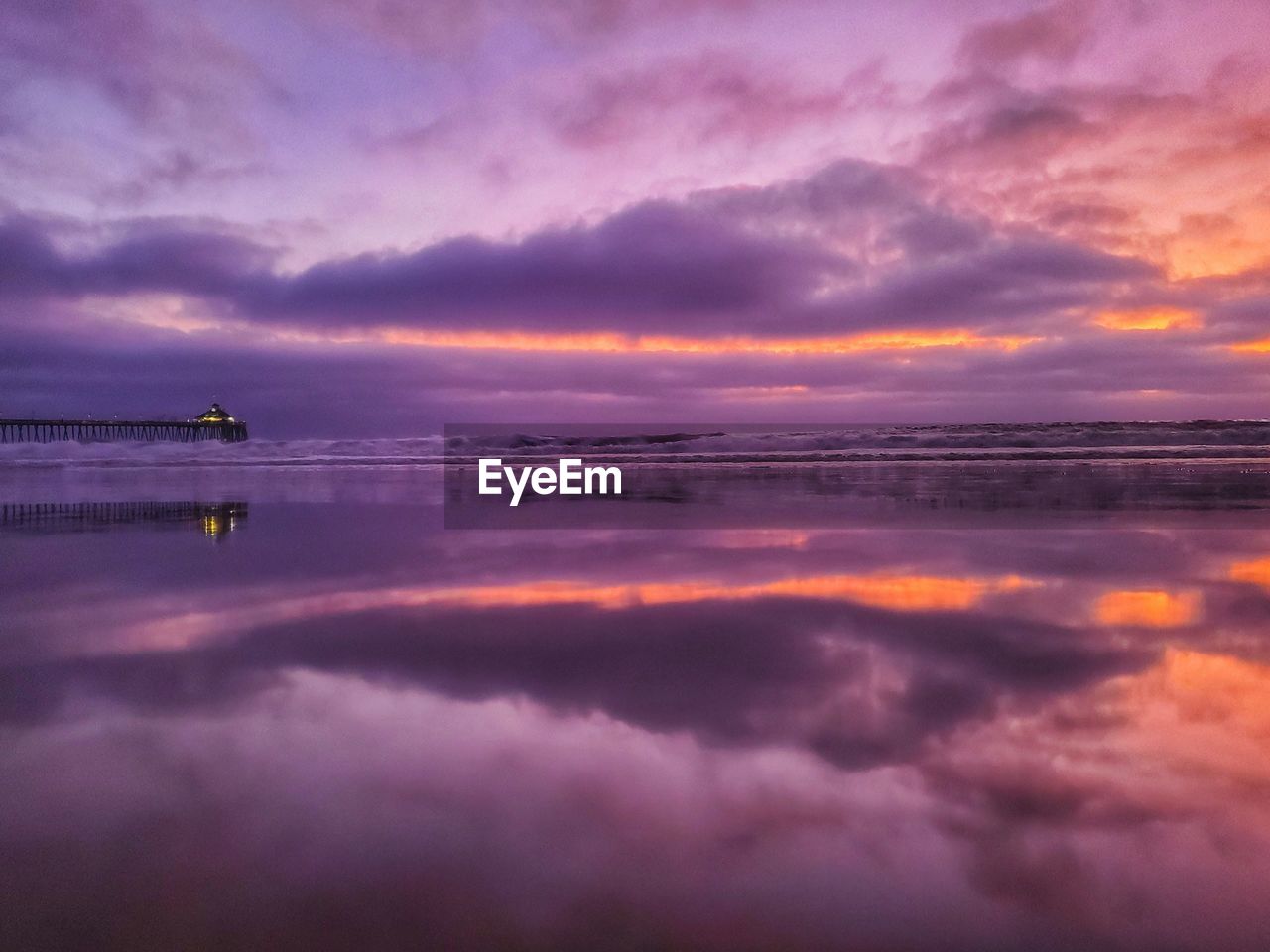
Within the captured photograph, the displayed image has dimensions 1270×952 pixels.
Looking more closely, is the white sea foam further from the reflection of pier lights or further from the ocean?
the ocean

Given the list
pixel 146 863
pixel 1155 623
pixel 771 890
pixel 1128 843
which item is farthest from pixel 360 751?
pixel 1155 623

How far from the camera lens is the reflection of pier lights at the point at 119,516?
8.54m

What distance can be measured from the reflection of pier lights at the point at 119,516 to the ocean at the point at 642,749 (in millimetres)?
2506

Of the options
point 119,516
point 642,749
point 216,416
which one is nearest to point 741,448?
point 119,516

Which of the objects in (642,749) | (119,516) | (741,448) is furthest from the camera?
(741,448)

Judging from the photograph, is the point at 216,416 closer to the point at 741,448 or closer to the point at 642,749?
the point at 741,448

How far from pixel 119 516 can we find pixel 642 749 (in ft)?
32.3

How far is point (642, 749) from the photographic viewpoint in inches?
97.8

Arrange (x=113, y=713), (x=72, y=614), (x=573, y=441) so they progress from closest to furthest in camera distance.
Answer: (x=113, y=713)
(x=72, y=614)
(x=573, y=441)

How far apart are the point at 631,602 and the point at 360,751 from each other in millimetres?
2276

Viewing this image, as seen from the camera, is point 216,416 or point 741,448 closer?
point 741,448

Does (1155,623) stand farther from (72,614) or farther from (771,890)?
(72,614)

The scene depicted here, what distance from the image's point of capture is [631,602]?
457 centimetres

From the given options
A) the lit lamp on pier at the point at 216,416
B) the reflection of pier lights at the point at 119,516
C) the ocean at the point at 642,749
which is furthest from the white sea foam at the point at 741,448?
the lit lamp on pier at the point at 216,416
